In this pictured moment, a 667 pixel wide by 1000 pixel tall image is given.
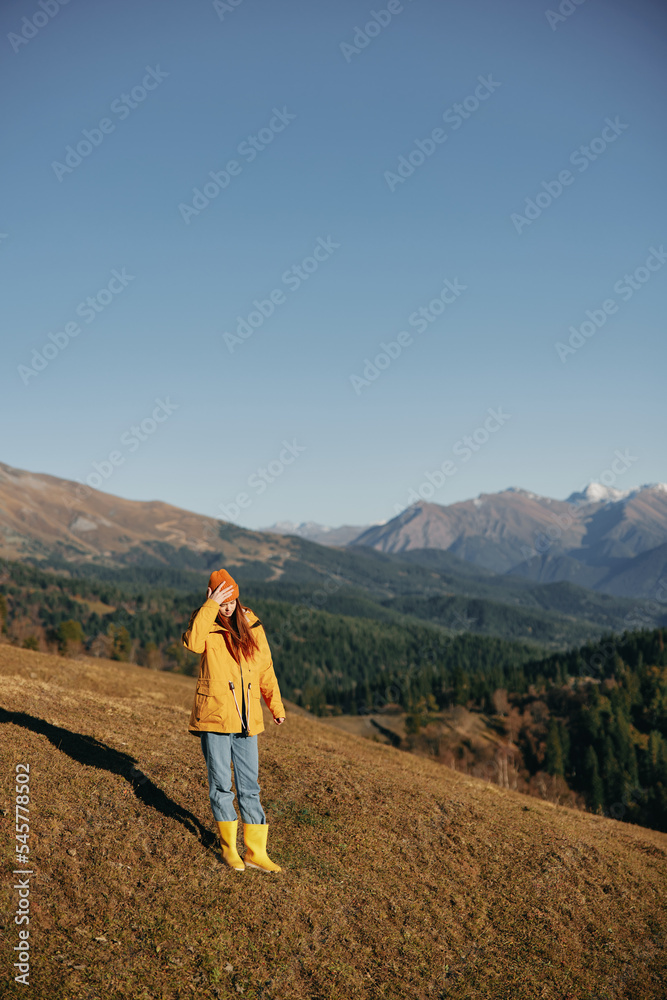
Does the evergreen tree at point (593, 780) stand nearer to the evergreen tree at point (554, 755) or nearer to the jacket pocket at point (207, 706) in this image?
the evergreen tree at point (554, 755)

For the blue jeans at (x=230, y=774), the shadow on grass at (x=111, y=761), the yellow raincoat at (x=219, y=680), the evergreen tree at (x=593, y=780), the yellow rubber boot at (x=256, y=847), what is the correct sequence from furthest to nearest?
the evergreen tree at (x=593, y=780)
the shadow on grass at (x=111, y=761)
the yellow rubber boot at (x=256, y=847)
the blue jeans at (x=230, y=774)
the yellow raincoat at (x=219, y=680)

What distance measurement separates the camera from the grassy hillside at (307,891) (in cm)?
818

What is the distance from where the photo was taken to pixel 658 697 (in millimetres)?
138625

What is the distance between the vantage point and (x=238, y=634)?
10328 mm

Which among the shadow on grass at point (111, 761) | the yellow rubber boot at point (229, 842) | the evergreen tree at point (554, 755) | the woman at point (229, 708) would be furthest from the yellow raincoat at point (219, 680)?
the evergreen tree at point (554, 755)

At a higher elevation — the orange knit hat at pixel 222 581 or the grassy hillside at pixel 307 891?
the orange knit hat at pixel 222 581

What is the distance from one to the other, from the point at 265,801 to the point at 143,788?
2.82m

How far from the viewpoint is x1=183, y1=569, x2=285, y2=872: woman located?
393 inches

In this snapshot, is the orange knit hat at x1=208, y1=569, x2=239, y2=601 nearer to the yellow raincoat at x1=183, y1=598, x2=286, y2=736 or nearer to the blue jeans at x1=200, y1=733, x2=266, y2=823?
the yellow raincoat at x1=183, y1=598, x2=286, y2=736

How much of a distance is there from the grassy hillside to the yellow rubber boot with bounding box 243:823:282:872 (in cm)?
26

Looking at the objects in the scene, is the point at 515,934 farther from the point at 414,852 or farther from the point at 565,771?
the point at 565,771

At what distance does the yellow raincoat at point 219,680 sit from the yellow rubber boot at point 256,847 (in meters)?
1.62

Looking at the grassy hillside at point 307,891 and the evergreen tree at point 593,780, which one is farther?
the evergreen tree at point 593,780

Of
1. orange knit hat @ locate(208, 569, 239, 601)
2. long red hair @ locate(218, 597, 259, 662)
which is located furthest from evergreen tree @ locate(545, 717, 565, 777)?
orange knit hat @ locate(208, 569, 239, 601)
